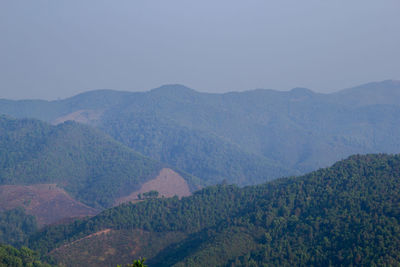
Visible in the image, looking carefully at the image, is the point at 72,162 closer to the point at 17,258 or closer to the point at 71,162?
the point at 71,162

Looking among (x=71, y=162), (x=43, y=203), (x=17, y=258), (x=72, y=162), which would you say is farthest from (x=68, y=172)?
(x=17, y=258)

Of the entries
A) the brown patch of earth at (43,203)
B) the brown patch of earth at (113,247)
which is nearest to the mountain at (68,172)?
the brown patch of earth at (43,203)

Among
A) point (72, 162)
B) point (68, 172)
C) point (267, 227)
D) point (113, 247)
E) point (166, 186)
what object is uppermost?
point (72, 162)

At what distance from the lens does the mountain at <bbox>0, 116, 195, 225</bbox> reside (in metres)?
114

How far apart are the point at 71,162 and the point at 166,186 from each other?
123 ft

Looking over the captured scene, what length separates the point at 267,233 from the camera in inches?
2323

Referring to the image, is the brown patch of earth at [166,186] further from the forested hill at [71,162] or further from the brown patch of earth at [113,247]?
the brown patch of earth at [113,247]

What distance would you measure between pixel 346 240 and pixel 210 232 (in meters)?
22.9

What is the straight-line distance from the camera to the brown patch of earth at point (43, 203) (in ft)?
352

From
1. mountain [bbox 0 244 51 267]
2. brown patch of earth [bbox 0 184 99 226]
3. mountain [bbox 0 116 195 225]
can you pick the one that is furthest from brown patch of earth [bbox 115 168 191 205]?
mountain [bbox 0 244 51 267]

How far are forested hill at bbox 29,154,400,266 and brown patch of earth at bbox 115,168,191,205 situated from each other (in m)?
52.7

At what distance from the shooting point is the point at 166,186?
468ft

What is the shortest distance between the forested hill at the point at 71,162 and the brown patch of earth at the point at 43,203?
1.15 metres

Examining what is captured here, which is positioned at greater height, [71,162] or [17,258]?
[71,162]
